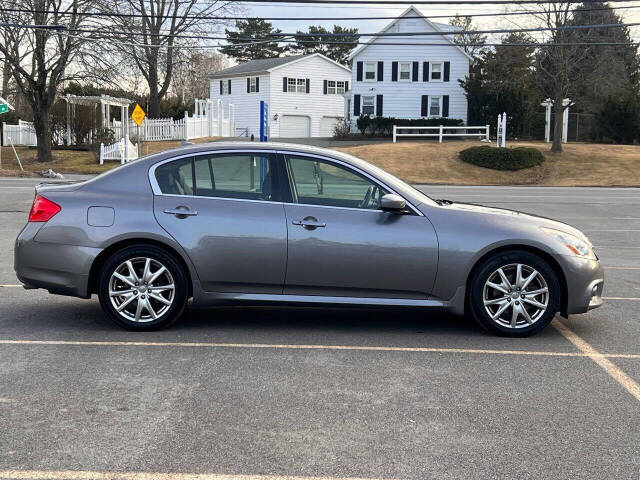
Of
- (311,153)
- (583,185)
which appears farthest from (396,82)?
(311,153)

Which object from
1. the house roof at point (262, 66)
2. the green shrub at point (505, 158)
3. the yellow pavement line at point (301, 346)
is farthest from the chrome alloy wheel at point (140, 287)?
the house roof at point (262, 66)

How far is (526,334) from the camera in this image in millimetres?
6266

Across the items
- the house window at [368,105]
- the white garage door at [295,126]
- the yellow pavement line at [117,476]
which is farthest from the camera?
the white garage door at [295,126]

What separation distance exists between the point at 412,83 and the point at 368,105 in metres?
3.51

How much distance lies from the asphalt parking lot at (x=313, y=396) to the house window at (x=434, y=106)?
46912mm

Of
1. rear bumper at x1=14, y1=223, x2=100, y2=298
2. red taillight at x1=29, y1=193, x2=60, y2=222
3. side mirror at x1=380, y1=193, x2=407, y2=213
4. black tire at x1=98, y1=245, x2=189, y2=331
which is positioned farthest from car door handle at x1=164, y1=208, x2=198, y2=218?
side mirror at x1=380, y1=193, x2=407, y2=213

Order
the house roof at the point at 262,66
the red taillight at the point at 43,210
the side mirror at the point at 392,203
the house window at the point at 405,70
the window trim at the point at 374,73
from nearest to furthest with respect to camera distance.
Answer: the side mirror at the point at 392,203 < the red taillight at the point at 43,210 < the house window at the point at 405,70 < the window trim at the point at 374,73 < the house roof at the point at 262,66

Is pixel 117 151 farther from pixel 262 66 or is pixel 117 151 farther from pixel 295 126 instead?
A: pixel 262 66

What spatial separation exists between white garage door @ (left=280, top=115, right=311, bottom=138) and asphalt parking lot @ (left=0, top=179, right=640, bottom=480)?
174 ft

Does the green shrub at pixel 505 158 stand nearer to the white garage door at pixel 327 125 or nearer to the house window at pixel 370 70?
the house window at pixel 370 70

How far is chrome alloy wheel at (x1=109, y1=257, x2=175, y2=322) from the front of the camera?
20.3ft

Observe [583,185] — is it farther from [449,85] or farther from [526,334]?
[526,334]

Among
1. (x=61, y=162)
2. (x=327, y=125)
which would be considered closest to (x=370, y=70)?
(x=327, y=125)

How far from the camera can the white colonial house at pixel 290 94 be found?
58312 millimetres
